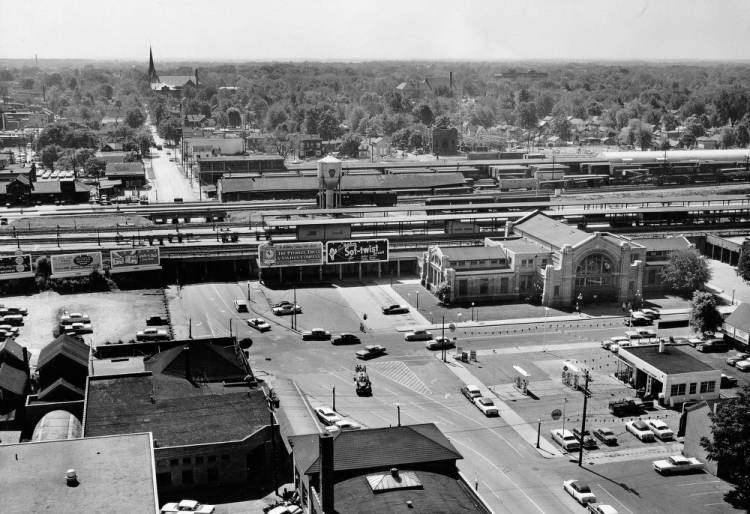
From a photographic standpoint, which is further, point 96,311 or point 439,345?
point 96,311

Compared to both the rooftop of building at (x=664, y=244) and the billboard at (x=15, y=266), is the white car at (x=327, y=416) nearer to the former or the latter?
the billboard at (x=15, y=266)

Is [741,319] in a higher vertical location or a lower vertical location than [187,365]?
higher

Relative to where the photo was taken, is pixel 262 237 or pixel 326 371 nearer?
pixel 326 371

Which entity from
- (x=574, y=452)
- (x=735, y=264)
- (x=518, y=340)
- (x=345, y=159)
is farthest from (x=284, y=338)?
(x=345, y=159)

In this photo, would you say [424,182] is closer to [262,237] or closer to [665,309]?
[262,237]

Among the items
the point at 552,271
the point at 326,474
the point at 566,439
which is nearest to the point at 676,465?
the point at 566,439

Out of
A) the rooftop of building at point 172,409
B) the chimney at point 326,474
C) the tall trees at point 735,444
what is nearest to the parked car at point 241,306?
the rooftop of building at point 172,409

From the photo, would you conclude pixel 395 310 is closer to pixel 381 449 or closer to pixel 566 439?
pixel 566 439

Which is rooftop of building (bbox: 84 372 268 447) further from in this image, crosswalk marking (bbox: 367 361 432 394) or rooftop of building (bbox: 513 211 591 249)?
rooftop of building (bbox: 513 211 591 249)
